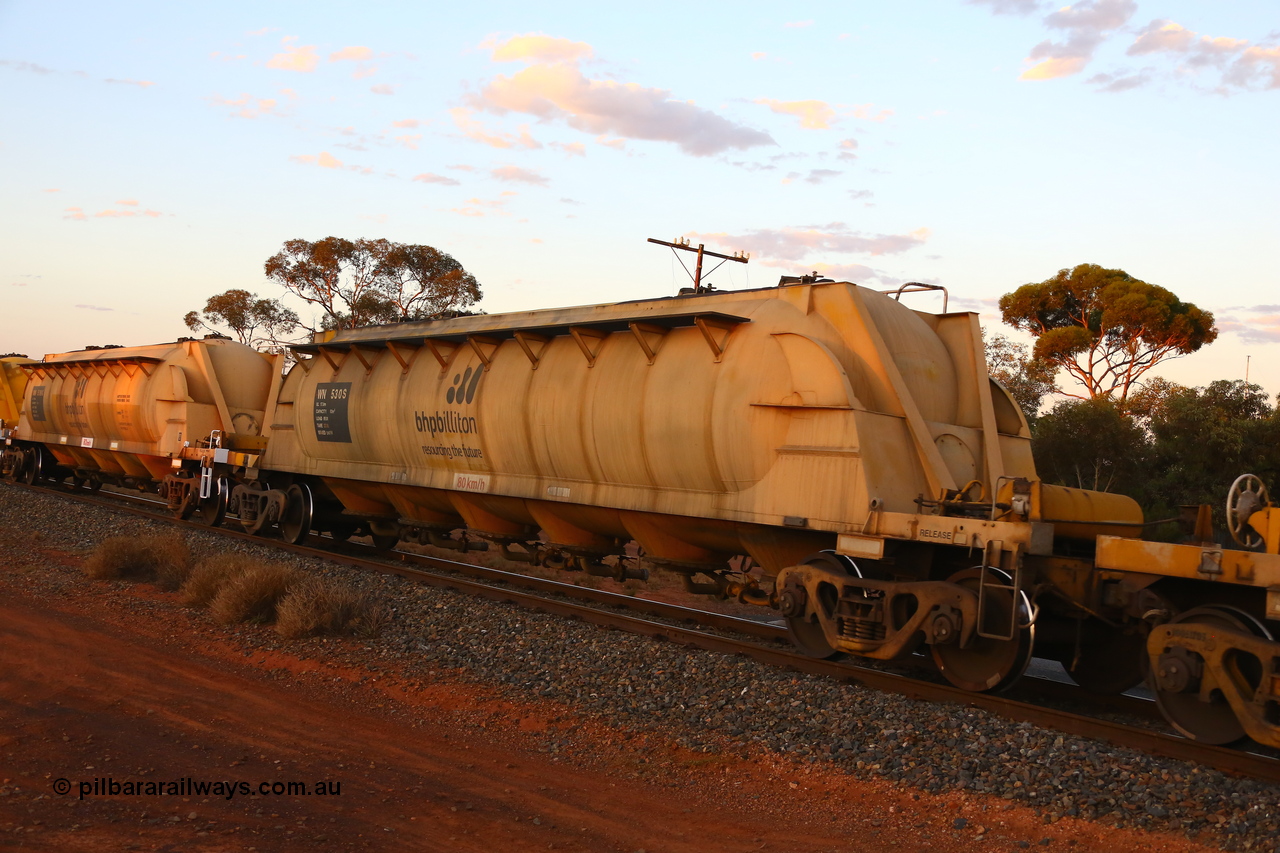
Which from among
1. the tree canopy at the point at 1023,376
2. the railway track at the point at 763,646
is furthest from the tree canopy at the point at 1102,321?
the railway track at the point at 763,646

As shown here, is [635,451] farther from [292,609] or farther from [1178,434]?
[1178,434]

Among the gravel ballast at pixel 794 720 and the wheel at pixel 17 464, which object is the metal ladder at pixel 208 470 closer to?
the gravel ballast at pixel 794 720

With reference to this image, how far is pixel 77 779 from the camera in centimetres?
575

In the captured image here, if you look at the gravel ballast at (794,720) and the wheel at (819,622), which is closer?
the gravel ballast at (794,720)

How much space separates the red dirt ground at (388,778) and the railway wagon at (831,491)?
2026mm

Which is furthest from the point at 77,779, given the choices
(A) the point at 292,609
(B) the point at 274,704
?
(A) the point at 292,609

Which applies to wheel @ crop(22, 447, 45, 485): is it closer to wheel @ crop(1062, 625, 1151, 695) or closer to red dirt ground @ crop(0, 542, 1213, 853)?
red dirt ground @ crop(0, 542, 1213, 853)

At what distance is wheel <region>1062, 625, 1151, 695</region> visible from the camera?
8.48m

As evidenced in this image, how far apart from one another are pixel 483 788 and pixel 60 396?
22.6 metres

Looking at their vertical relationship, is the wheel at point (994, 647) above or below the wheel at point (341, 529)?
above

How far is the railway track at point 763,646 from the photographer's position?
6715mm

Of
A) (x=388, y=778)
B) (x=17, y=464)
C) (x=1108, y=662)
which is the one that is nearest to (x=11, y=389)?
(x=17, y=464)

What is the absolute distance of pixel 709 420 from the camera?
31.5 ft

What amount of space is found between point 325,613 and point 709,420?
450 cm
